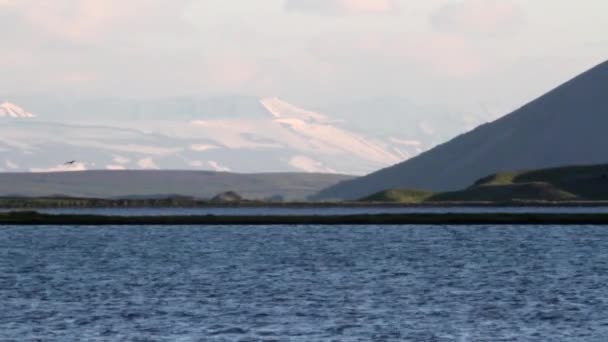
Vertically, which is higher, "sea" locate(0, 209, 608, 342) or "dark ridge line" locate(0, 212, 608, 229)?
"dark ridge line" locate(0, 212, 608, 229)

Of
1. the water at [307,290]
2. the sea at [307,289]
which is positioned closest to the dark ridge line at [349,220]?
the sea at [307,289]

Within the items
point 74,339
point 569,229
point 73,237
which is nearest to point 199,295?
point 74,339

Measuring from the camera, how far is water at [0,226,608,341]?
6656 centimetres

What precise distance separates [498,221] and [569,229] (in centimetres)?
1617

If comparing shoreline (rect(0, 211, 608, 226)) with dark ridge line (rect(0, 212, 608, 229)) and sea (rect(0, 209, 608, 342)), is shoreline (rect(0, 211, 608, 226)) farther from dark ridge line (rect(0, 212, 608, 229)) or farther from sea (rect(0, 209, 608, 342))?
sea (rect(0, 209, 608, 342))

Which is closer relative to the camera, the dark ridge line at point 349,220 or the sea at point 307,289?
the sea at point 307,289

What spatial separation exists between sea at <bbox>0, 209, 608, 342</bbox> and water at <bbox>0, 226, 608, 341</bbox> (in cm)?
9

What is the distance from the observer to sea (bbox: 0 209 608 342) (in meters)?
66.5

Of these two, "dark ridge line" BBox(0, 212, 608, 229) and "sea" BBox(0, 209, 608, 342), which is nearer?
"sea" BBox(0, 209, 608, 342)

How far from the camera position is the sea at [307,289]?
6650cm

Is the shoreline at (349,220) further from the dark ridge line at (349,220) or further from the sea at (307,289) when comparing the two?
the sea at (307,289)

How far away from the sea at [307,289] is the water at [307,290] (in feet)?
0.30

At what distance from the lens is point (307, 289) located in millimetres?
85250

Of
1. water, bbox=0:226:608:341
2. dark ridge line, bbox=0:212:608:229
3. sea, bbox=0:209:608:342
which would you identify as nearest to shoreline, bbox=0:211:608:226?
dark ridge line, bbox=0:212:608:229
